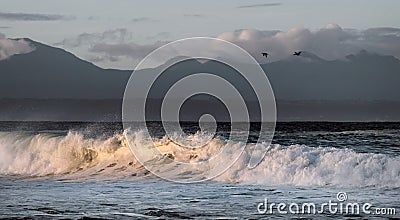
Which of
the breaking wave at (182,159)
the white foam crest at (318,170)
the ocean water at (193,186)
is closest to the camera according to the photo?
the ocean water at (193,186)

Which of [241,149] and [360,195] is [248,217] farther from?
[241,149]

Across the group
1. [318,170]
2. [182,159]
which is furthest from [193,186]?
[182,159]

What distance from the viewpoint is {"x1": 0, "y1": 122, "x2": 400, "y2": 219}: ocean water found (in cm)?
1823

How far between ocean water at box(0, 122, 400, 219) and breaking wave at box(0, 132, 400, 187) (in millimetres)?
38

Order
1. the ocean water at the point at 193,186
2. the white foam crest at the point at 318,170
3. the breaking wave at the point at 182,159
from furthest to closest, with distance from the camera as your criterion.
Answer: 1. the breaking wave at the point at 182,159
2. the white foam crest at the point at 318,170
3. the ocean water at the point at 193,186

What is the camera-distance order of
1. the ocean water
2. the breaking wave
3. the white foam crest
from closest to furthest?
1. the ocean water
2. the white foam crest
3. the breaking wave

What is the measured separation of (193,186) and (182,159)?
24.7ft

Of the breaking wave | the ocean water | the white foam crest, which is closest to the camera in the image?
the ocean water

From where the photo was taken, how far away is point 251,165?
27.0 meters

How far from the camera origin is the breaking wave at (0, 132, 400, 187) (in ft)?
79.4

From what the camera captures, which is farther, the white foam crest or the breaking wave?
the breaking wave

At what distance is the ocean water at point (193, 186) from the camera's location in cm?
1823

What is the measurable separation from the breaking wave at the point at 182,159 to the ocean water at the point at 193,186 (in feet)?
0.13

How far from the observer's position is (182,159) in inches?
1228
